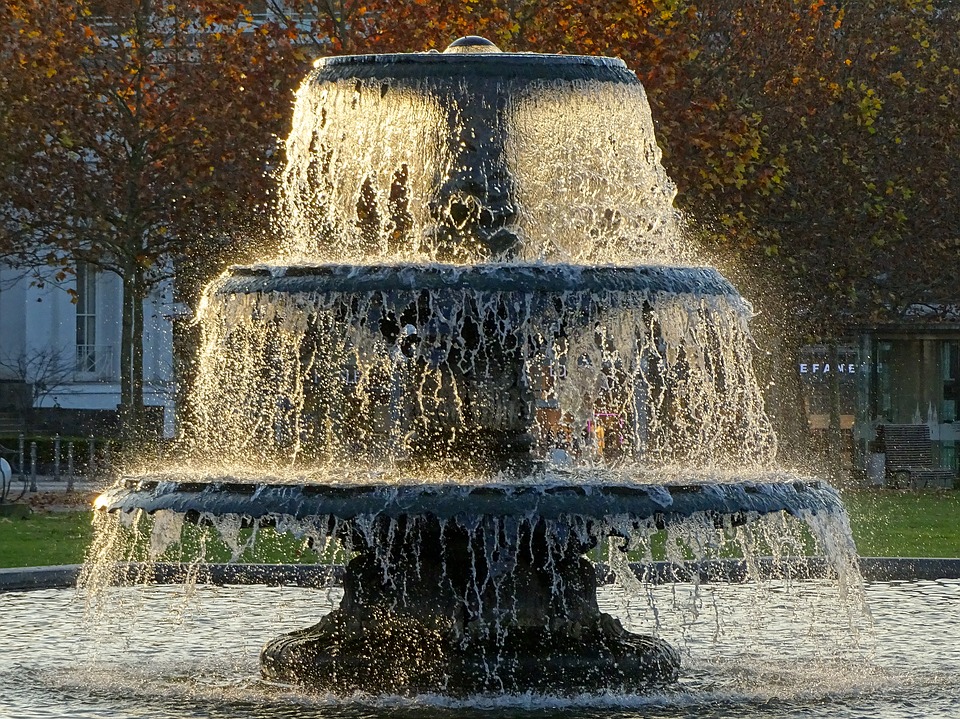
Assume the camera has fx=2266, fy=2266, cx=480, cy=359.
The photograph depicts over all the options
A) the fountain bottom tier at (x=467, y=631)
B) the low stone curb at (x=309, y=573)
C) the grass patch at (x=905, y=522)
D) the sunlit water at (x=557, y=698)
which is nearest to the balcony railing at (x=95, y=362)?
the grass patch at (x=905, y=522)

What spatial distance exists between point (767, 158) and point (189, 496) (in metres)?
18.2

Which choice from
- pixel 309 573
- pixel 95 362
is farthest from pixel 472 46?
pixel 95 362

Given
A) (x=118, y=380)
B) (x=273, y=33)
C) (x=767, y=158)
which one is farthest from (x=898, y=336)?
(x=118, y=380)

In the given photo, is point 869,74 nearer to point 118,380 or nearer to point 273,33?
point 273,33

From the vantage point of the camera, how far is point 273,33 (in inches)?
1076

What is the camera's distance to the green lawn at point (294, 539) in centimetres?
1791

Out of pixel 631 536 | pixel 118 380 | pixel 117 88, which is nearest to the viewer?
pixel 631 536

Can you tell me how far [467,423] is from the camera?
1152 cm

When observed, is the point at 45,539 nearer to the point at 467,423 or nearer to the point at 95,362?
the point at 467,423

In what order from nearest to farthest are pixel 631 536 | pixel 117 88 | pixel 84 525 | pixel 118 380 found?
pixel 631 536
pixel 84 525
pixel 117 88
pixel 118 380

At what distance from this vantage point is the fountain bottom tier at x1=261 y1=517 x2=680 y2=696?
10797 millimetres

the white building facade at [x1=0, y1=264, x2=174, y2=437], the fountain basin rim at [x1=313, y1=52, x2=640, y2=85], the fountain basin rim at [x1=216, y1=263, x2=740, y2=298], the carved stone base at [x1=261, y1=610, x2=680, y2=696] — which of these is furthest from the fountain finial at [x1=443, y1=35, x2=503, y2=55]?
the white building facade at [x1=0, y1=264, x2=174, y2=437]

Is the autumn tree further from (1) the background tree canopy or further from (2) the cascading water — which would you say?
(2) the cascading water

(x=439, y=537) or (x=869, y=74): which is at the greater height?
(x=869, y=74)
